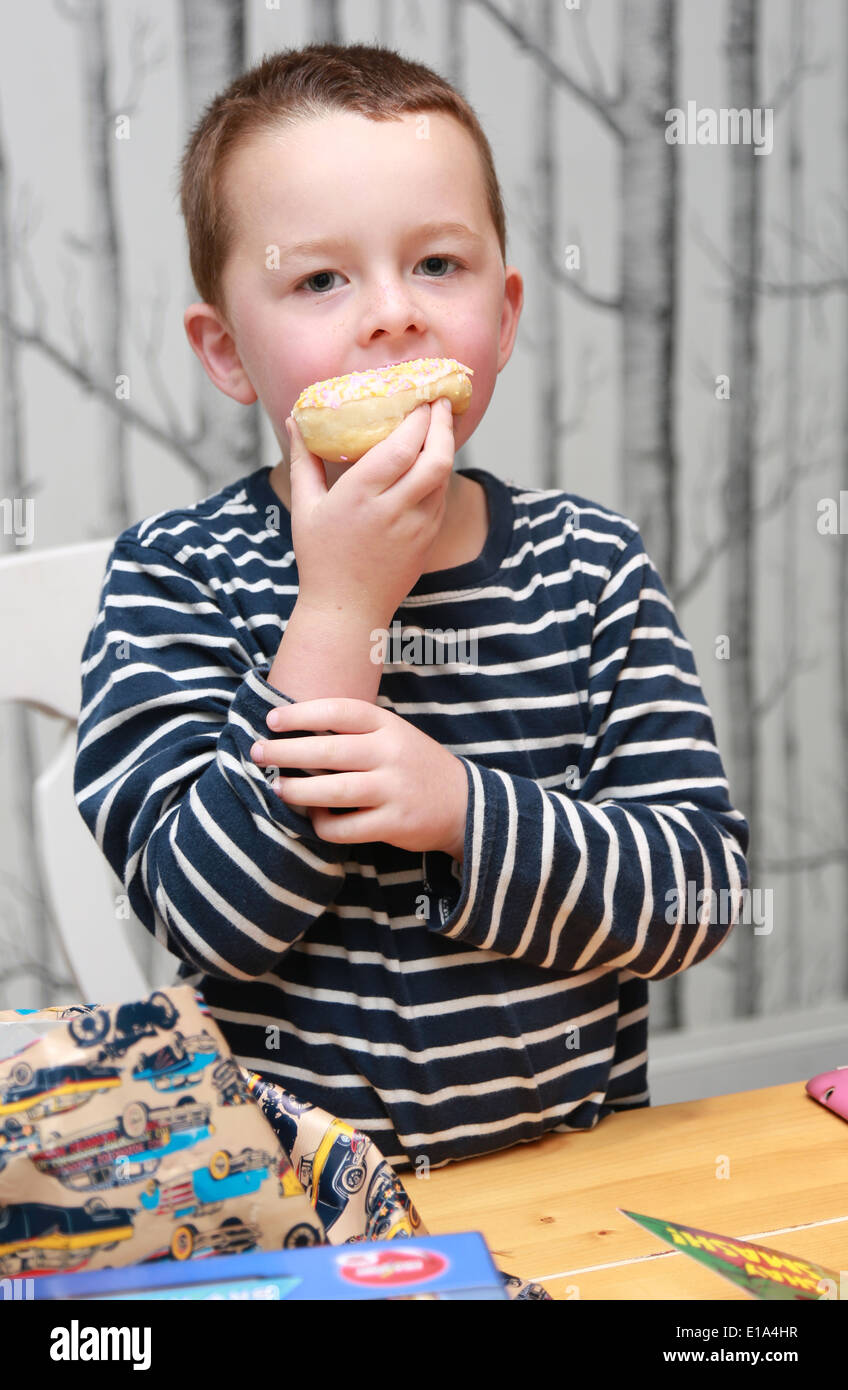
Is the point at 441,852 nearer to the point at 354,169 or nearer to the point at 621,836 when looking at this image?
the point at 621,836

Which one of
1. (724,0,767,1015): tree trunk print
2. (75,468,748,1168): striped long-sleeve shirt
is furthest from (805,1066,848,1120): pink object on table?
(724,0,767,1015): tree trunk print

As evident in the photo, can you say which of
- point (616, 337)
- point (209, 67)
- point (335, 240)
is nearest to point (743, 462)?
point (616, 337)

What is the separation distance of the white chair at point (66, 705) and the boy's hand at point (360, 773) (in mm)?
414

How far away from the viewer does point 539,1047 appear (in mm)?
820

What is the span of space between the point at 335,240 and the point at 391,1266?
602 millimetres

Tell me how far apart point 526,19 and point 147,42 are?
55cm

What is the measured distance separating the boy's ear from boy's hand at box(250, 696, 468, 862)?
1.11 feet

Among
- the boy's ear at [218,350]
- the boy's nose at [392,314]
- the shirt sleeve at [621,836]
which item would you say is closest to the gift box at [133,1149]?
the shirt sleeve at [621,836]

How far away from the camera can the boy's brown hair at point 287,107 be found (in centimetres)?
82

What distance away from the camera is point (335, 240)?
76 cm

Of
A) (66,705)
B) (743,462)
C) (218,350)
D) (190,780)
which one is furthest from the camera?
(743,462)

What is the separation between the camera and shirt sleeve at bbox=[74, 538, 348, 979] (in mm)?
706
